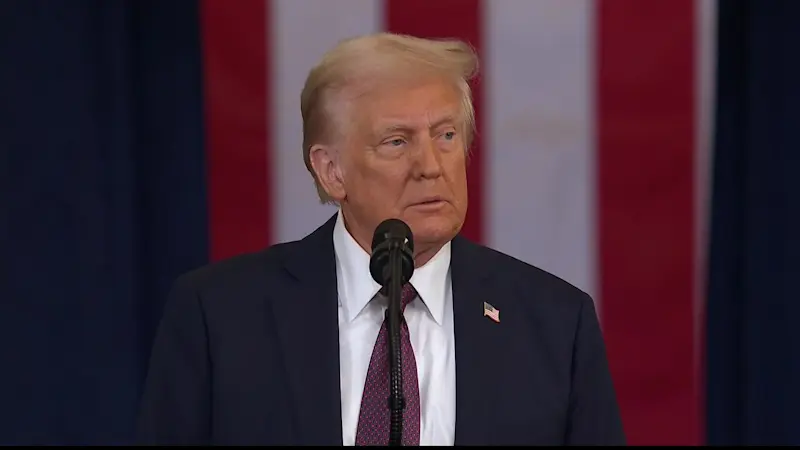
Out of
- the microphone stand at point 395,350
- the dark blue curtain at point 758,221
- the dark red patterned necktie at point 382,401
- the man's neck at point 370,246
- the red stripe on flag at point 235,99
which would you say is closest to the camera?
the microphone stand at point 395,350

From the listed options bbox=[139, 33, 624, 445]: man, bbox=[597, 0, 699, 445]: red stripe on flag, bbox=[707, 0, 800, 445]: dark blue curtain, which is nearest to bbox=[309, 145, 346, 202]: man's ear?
bbox=[139, 33, 624, 445]: man

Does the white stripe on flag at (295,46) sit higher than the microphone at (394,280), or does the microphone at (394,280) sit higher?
the white stripe on flag at (295,46)

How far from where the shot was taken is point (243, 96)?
103 inches

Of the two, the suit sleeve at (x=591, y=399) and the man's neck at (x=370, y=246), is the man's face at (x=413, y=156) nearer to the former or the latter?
the man's neck at (x=370, y=246)

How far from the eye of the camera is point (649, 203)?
260 cm

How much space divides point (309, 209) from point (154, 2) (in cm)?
53

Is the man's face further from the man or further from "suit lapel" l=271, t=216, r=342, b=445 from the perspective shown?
"suit lapel" l=271, t=216, r=342, b=445

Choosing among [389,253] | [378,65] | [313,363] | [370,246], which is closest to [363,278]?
[370,246]

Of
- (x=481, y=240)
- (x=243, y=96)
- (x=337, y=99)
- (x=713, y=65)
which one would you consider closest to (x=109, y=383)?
(x=243, y=96)

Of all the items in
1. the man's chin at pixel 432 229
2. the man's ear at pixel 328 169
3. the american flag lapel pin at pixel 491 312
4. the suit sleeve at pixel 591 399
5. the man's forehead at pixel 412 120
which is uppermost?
the man's forehead at pixel 412 120

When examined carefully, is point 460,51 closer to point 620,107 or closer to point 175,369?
point 175,369

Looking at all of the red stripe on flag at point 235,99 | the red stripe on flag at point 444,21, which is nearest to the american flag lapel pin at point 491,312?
the red stripe on flag at point 444,21

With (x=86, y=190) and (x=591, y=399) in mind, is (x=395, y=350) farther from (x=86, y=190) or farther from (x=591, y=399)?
(x=86, y=190)

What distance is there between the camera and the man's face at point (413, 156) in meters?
1.75
